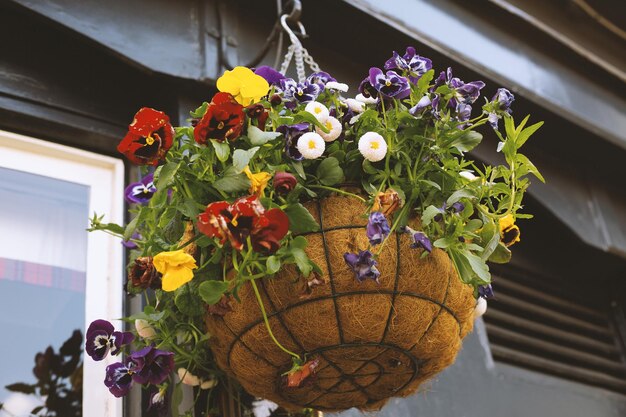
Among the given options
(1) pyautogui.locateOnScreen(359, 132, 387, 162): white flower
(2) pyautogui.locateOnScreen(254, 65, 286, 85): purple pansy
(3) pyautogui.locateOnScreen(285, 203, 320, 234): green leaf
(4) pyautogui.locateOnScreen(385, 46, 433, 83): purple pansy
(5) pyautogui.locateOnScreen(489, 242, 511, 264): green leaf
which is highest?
(2) pyautogui.locateOnScreen(254, 65, 286, 85): purple pansy

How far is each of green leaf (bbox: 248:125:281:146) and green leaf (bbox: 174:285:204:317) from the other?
1.28 ft

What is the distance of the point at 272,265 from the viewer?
5.66 ft

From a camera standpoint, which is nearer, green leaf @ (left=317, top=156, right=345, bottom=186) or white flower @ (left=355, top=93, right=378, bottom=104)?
green leaf @ (left=317, top=156, right=345, bottom=186)

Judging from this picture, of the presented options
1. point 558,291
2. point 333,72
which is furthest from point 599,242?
point 333,72

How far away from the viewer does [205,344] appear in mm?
2156

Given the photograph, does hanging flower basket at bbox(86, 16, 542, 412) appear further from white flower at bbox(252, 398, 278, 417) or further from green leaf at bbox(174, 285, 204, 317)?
white flower at bbox(252, 398, 278, 417)

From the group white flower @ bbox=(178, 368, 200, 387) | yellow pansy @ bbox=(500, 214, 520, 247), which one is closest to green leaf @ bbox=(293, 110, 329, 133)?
yellow pansy @ bbox=(500, 214, 520, 247)

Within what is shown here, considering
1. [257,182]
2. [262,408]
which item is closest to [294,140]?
[257,182]

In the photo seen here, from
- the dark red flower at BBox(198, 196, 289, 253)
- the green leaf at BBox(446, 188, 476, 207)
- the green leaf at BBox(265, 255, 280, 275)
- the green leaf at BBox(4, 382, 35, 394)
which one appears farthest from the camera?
the green leaf at BBox(4, 382, 35, 394)

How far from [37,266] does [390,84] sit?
1409 mm

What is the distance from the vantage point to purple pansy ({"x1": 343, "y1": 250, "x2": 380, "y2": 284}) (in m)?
1.75

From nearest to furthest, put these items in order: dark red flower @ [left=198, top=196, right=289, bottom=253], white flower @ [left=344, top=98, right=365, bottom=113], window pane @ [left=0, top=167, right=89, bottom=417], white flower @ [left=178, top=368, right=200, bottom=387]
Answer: dark red flower @ [left=198, top=196, right=289, bottom=253]
white flower @ [left=344, top=98, right=365, bottom=113]
white flower @ [left=178, top=368, right=200, bottom=387]
window pane @ [left=0, top=167, right=89, bottom=417]

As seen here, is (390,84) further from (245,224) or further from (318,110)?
(245,224)

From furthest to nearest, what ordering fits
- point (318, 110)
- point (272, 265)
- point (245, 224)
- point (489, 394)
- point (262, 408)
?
point (489, 394) < point (262, 408) < point (318, 110) < point (272, 265) < point (245, 224)
